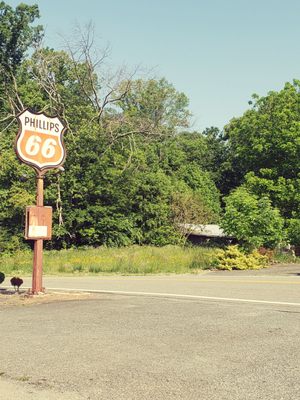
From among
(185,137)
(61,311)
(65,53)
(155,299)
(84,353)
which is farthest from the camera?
(185,137)

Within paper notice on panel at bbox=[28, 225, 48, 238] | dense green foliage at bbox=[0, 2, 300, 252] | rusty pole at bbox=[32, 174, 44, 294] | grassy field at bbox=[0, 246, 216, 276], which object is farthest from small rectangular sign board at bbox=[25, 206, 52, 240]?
dense green foliage at bbox=[0, 2, 300, 252]

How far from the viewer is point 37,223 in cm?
1380

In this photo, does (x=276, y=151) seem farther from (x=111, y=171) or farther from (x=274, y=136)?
(x=111, y=171)

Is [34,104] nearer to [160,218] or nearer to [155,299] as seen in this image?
[160,218]

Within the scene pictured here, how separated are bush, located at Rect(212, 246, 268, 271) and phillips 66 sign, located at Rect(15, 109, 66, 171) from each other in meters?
12.9

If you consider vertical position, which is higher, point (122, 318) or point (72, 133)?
point (72, 133)

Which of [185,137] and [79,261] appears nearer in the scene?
[79,261]

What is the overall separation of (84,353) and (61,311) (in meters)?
4.12

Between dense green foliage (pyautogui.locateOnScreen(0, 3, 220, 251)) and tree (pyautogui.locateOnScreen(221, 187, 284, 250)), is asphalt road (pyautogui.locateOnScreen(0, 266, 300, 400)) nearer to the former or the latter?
tree (pyautogui.locateOnScreen(221, 187, 284, 250))

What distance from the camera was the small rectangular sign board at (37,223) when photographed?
1364cm

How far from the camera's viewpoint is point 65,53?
49438 millimetres

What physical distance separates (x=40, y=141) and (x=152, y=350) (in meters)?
8.44

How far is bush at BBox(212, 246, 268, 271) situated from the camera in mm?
24969

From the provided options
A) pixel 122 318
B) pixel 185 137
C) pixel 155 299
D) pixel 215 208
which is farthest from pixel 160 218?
pixel 122 318
